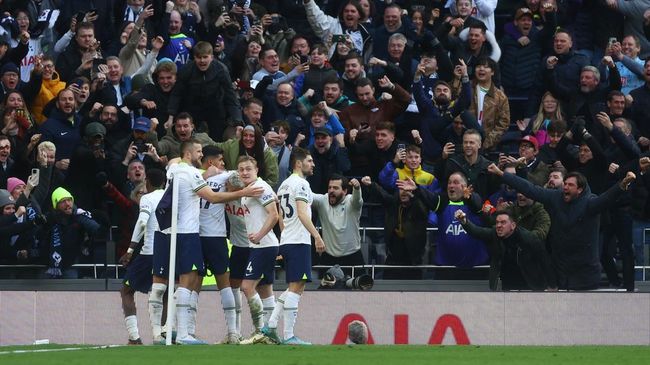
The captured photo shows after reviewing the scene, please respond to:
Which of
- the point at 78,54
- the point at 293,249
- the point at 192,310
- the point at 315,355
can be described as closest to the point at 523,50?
the point at 78,54

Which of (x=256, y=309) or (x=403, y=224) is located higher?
(x=403, y=224)

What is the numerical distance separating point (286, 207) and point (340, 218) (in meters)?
2.93

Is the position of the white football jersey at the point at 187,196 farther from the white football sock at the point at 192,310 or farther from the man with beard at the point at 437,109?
the man with beard at the point at 437,109

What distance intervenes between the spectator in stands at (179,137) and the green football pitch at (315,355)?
14.5ft

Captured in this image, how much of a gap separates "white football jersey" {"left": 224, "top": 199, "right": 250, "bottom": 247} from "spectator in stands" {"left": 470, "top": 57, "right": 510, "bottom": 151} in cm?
553

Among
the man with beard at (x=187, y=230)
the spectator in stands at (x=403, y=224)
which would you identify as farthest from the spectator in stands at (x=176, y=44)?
the man with beard at (x=187, y=230)

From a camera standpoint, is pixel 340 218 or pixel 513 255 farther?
pixel 340 218

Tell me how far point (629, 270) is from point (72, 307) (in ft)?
24.7

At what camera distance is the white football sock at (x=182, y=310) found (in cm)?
1819

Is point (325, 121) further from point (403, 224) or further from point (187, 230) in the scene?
point (187, 230)

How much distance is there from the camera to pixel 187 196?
60.1ft

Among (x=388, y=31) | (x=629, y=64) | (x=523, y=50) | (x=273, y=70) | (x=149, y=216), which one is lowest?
(x=149, y=216)

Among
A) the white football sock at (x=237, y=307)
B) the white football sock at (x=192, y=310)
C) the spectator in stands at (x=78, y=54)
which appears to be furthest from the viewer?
the spectator in stands at (x=78, y=54)

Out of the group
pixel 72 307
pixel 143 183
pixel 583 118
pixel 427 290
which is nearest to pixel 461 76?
pixel 583 118
